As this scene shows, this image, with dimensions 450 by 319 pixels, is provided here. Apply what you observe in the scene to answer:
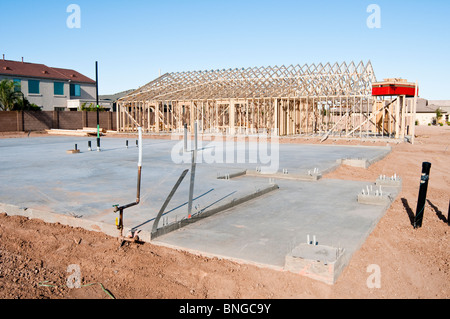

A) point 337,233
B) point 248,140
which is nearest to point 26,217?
point 337,233

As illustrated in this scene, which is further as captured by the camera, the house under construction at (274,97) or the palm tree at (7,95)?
the palm tree at (7,95)

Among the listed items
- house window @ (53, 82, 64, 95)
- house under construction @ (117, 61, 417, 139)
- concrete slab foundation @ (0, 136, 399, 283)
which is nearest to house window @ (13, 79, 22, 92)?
house window @ (53, 82, 64, 95)

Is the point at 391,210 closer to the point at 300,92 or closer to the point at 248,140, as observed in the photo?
the point at 248,140

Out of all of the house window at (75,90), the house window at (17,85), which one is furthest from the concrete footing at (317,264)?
the house window at (75,90)

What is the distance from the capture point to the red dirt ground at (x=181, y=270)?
12.3ft

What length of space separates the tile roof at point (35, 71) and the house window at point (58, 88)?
65cm

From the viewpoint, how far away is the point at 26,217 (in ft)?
20.0

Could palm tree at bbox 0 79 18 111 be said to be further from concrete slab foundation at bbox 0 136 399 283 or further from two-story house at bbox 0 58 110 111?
concrete slab foundation at bbox 0 136 399 283

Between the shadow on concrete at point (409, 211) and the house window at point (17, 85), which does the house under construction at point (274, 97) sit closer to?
the house window at point (17, 85)

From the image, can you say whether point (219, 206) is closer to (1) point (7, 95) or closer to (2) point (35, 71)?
(1) point (7, 95)

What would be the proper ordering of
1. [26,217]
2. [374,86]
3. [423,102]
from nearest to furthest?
1. [26,217]
2. [374,86]
3. [423,102]

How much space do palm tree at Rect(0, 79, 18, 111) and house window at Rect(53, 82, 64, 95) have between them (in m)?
5.93

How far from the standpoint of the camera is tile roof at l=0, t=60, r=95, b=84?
38281 mm

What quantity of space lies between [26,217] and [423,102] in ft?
239
